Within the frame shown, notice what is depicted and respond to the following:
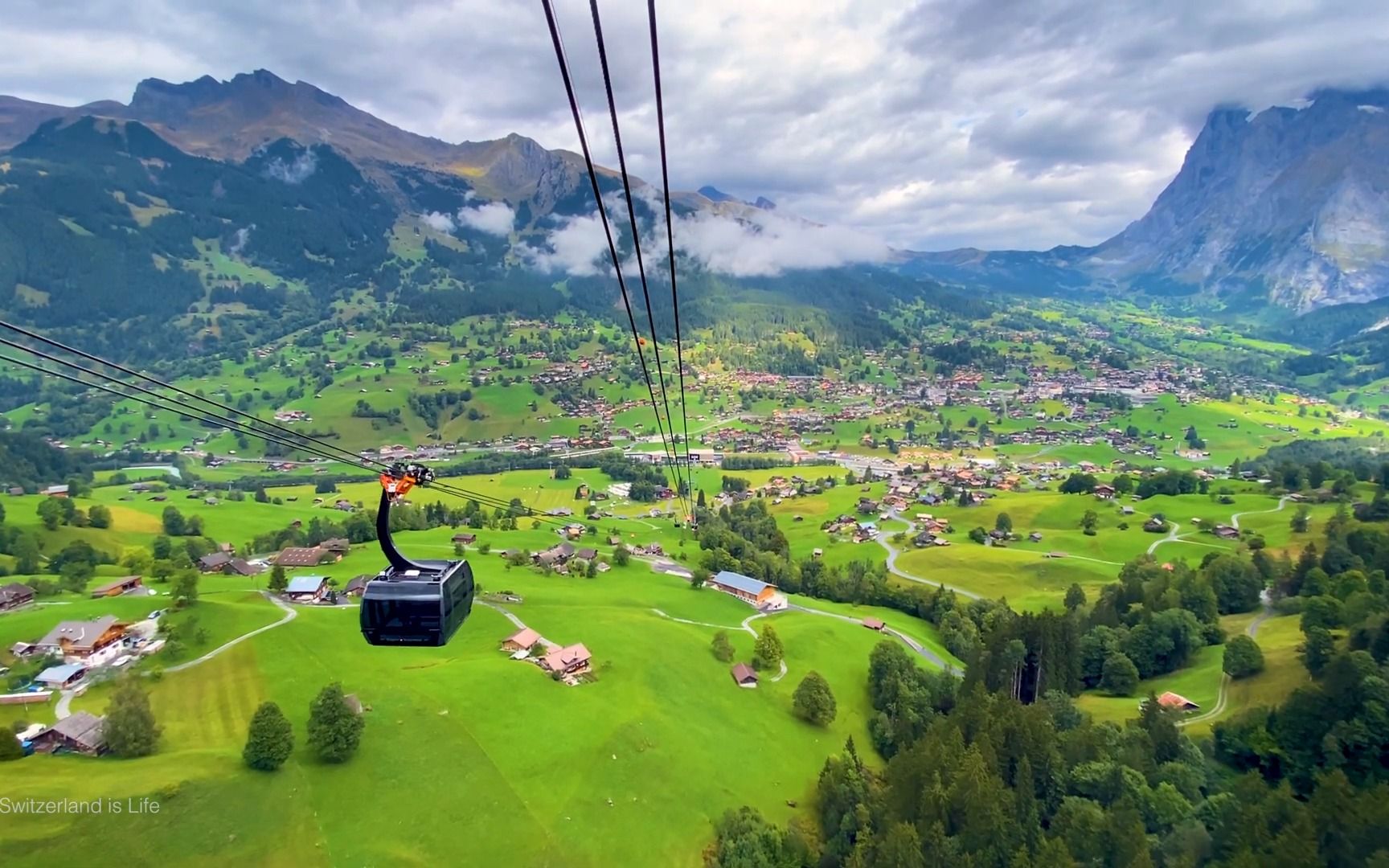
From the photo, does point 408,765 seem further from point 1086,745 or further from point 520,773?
point 1086,745

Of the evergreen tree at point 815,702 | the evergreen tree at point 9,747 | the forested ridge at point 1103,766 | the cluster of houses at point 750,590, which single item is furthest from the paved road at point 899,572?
the evergreen tree at point 9,747

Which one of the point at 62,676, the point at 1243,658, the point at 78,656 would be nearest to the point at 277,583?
the point at 78,656

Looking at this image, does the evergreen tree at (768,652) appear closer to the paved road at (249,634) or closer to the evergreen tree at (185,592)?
the paved road at (249,634)

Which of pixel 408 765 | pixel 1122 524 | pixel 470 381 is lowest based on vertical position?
pixel 1122 524

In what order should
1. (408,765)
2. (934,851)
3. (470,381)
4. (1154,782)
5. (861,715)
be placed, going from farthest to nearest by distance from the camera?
(470,381) → (861,715) → (408,765) → (1154,782) → (934,851)

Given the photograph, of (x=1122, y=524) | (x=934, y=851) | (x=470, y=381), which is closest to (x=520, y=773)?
(x=934, y=851)

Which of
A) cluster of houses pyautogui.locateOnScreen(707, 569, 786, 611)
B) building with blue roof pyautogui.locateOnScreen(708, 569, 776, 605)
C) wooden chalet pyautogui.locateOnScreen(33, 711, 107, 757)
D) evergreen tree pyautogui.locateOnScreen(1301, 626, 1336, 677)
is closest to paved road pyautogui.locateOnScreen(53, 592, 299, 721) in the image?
wooden chalet pyautogui.locateOnScreen(33, 711, 107, 757)
